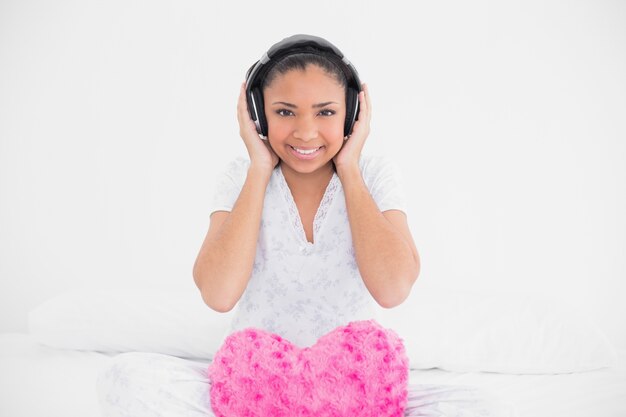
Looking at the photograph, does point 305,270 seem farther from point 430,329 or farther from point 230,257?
point 430,329

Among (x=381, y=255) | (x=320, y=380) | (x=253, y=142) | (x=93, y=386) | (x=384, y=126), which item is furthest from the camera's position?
(x=384, y=126)

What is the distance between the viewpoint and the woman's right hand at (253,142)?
130 centimetres

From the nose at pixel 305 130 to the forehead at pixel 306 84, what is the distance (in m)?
0.04

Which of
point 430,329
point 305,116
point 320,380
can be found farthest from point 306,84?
point 430,329

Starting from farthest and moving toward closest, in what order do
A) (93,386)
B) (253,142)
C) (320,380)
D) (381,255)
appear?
(93,386)
(253,142)
(381,255)
(320,380)

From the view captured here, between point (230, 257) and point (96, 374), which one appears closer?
point (230, 257)

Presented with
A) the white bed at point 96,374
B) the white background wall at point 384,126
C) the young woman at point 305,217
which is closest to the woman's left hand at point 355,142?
the young woman at point 305,217

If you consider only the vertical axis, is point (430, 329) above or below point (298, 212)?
below

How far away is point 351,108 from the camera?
4.25ft

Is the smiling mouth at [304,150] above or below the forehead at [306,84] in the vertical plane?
below

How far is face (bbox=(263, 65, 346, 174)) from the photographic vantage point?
1220 mm

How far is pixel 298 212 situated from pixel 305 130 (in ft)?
0.70

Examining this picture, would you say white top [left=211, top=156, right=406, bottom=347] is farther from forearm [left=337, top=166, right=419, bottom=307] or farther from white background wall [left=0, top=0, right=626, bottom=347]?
white background wall [left=0, top=0, right=626, bottom=347]

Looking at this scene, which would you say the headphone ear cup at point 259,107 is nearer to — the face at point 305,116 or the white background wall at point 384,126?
the face at point 305,116
